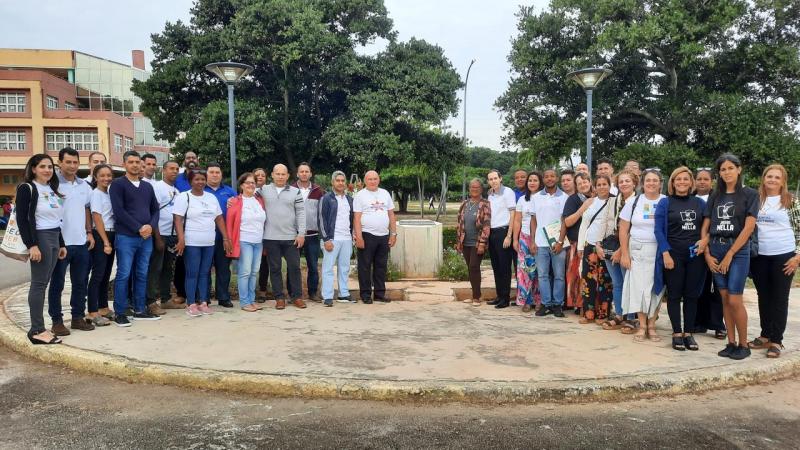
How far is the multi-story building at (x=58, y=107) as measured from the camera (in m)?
36.8

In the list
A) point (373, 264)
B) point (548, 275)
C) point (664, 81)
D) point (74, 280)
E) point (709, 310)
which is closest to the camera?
point (74, 280)

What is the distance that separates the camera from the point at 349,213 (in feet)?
23.4

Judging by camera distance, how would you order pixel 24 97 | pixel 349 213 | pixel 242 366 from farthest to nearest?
pixel 24 97
pixel 349 213
pixel 242 366

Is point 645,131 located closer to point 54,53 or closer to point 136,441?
point 136,441

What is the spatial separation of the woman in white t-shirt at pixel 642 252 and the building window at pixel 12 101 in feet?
139

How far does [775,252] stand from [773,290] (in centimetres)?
37

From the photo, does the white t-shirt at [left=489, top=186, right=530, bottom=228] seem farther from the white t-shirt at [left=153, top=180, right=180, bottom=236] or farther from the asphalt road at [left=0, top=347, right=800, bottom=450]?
the white t-shirt at [left=153, top=180, right=180, bottom=236]

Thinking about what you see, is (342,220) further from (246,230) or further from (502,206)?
(502,206)

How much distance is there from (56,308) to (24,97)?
1546 inches

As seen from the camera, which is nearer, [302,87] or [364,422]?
[364,422]

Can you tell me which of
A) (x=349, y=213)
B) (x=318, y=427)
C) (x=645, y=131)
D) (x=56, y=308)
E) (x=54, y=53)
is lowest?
(x=318, y=427)

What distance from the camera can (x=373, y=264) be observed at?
7.32m

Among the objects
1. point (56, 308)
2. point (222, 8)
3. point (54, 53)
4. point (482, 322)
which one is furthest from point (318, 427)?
point (54, 53)

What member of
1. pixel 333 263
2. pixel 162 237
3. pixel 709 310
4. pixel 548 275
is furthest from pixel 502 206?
pixel 162 237
